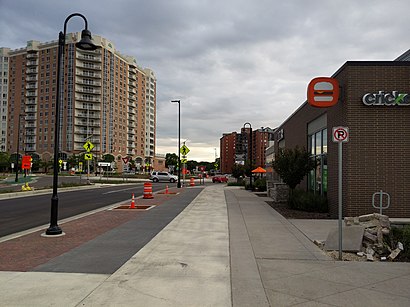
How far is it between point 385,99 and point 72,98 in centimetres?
9868

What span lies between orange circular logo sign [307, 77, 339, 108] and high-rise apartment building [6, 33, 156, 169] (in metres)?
87.3

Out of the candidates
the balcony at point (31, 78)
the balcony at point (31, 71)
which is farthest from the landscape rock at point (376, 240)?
the balcony at point (31, 71)

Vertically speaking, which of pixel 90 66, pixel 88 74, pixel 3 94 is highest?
pixel 90 66

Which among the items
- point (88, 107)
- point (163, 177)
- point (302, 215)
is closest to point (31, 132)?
point (88, 107)

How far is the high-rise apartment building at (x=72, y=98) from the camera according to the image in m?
99.7

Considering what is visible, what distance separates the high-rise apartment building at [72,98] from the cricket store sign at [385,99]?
88.0m

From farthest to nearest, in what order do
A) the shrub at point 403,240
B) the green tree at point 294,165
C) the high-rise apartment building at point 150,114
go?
1. the high-rise apartment building at point 150,114
2. the green tree at point 294,165
3. the shrub at point 403,240

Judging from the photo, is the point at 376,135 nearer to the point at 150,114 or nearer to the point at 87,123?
the point at 87,123

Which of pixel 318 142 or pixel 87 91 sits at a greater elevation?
pixel 87 91

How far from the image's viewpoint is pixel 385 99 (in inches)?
483

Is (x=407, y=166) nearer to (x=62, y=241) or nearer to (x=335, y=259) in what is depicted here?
(x=335, y=259)

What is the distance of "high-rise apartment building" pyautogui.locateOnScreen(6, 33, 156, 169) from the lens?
327 ft

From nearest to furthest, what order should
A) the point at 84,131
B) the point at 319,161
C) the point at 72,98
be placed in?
the point at 319,161
the point at 72,98
the point at 84,131

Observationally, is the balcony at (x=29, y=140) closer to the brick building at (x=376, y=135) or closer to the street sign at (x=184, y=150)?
the street sign at (x=184, y=150)
